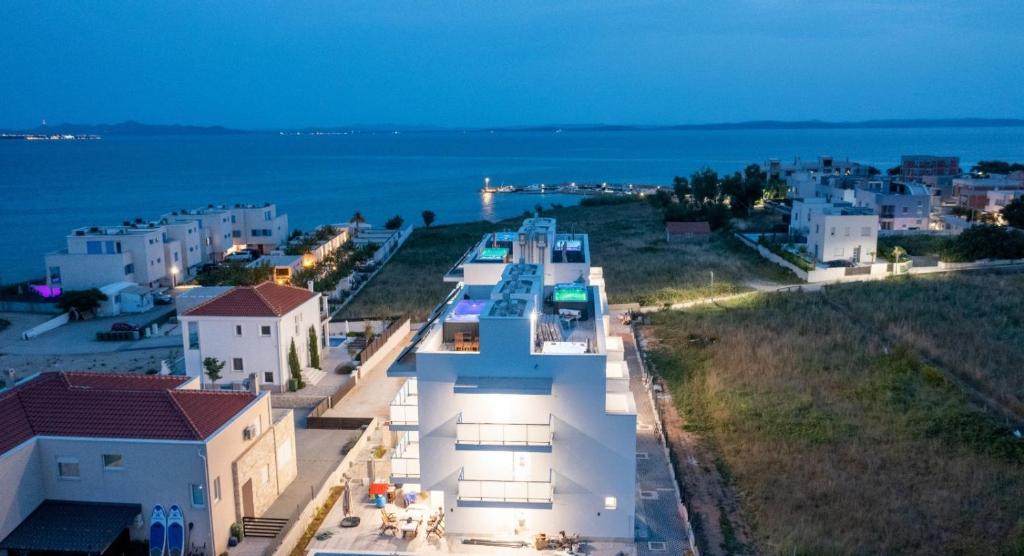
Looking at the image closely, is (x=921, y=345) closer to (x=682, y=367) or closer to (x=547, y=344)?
(x=682, y=367)

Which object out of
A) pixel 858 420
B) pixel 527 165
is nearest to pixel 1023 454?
pixel 858 420

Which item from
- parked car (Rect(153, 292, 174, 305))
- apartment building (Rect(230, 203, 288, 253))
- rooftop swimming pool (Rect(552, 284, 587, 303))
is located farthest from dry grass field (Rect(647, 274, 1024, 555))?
apartment building (Rect(230, 203, 288, 253))

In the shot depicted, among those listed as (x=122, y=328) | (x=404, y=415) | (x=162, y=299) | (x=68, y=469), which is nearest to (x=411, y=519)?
(x=404, y=415)

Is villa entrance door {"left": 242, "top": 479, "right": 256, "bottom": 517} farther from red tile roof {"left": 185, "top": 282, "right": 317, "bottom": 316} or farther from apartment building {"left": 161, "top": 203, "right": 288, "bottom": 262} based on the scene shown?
apartment building {"left": 161, "top": 203, "right": 288, "bottom": 262}

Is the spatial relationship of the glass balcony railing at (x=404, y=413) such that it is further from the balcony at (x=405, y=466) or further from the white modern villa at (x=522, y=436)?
the white modern villa at (x=522, y=436)

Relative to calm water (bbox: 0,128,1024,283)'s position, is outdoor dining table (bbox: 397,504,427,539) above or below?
below

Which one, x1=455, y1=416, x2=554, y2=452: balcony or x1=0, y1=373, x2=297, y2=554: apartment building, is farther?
x1=455, y1=416, x2=554, y2=452: balcony
